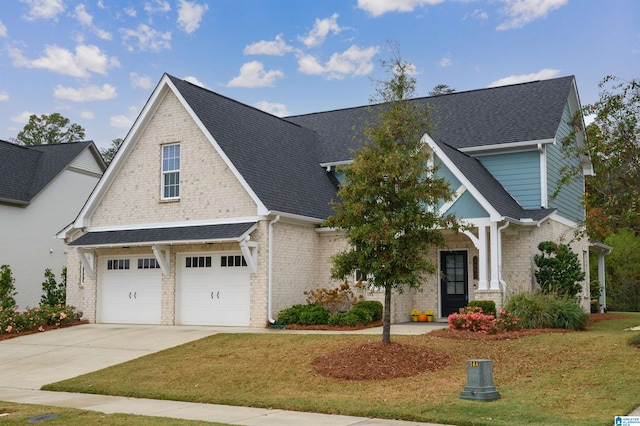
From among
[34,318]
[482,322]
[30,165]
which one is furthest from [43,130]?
[482,322]

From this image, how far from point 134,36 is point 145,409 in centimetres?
1959

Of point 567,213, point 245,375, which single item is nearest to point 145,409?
point 245,375

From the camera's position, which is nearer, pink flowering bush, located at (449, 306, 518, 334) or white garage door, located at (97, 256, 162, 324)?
pink flowering bush, located at (449, 306, 518, 334)

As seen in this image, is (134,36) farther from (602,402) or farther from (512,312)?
(602,402)

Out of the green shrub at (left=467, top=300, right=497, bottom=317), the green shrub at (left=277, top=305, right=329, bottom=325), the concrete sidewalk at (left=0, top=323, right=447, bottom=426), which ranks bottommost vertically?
the concrete sidewalk at (left=0, top=323, right=447, bottom=426)

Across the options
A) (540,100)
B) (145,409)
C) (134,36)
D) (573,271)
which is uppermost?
(134,36)

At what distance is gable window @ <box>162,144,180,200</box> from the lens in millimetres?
22953

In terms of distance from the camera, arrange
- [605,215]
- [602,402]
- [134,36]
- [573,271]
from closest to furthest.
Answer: [602,402], [605,215], [573,271], [134,36]

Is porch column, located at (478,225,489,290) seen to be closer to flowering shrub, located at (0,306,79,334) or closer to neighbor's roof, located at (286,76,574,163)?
neighbor's roof, located at (286,76,574,163)

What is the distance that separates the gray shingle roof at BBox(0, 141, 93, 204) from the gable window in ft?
31.1

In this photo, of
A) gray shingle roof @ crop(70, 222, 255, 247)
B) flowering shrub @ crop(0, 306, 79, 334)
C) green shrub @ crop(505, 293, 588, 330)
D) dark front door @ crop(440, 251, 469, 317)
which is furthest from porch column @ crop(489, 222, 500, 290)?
flowering shrub @ crop(0, 306, 79, 334)

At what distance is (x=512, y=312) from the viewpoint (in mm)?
18125

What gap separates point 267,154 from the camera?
925 inches

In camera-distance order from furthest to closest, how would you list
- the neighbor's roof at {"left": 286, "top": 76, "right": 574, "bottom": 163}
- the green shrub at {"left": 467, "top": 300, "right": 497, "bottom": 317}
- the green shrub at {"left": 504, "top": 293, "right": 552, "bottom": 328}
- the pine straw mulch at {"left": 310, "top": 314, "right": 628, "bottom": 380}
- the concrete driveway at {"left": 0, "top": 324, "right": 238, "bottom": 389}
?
1. the neighbor's roof at {"left": 286, "top": 76, "right": 574, "bottom": 163}
2. the green shrub at {"left": 467, "top": 300, "right": 497, "bottom": 317}
3. the green shrub at {"left": 504, "top": 293, "right": 552, "bottom": 328}
4. the concrete driveway at {"left": 0, "top": 324, "right": 238, "bottom": 389}
5. the pine straw mulch at {"left": 310, "top": 314, "right": 628, "bottom": 380}
